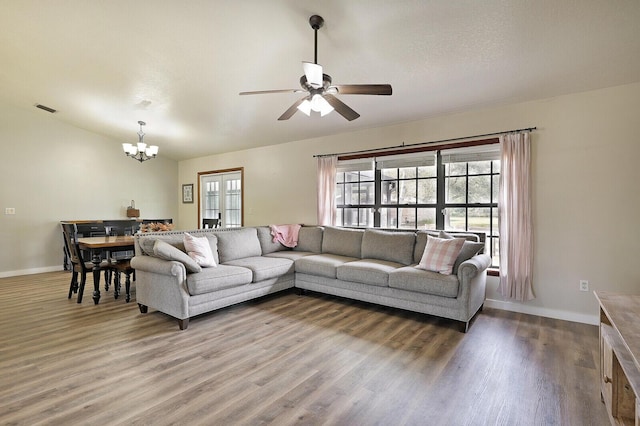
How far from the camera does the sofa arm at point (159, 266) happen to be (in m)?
3.07

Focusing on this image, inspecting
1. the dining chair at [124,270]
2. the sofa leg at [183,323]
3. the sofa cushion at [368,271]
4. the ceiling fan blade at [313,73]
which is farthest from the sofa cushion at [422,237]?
the dining chair at [124,270]

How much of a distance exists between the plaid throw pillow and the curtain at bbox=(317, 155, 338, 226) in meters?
2.03

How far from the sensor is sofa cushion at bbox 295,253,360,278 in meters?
3.95

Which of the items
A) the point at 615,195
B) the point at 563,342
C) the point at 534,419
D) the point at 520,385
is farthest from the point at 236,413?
the point at 615,195

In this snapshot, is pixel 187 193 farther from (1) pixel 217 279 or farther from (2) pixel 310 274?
(1) pixel 217 279

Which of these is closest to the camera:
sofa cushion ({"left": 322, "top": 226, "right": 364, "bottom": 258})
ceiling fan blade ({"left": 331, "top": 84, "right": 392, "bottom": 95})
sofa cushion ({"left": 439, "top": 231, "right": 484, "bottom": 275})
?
ceiling fan blade ({"left": 331, "top": 84, "right": 392, "bottom": 95})

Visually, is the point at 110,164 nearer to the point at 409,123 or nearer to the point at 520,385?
the point at 409,123

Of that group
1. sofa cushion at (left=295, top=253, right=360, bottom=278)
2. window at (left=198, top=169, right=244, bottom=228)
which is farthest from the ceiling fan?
window at (left=198, top=169, right=244, bottom=228)

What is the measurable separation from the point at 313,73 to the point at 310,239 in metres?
3.08

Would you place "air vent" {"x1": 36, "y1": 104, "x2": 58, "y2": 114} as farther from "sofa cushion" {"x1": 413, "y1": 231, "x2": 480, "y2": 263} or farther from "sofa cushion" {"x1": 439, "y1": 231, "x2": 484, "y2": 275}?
"sofa cushion" {"x1": 439, "y1": 231, "x2": 484, "y2": 275}

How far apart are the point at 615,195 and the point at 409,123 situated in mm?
2441

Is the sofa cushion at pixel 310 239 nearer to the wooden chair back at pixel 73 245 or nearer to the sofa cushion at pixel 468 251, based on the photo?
the sofa cushion at pixel 468 251

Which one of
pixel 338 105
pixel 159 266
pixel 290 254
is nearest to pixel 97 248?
pixel 159 266

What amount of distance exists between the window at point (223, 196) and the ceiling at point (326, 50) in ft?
8.11
